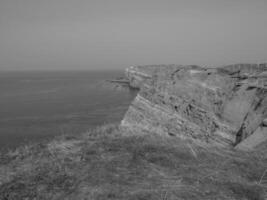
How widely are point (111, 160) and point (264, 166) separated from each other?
4.87 m

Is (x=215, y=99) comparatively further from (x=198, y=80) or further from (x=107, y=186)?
(x=107, y=186)

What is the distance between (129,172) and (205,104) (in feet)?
22.0

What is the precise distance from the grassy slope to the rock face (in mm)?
2168

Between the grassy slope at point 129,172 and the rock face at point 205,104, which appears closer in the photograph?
the grassy slope at point 129,172

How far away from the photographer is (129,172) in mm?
5922

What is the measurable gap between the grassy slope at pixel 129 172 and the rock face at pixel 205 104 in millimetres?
2168

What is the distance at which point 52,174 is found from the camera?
577cm

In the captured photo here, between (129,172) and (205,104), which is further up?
(205,104)

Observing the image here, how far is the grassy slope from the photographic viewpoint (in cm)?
501

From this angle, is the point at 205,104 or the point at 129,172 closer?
the point at 129,172

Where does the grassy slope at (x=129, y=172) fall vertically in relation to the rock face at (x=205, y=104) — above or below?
below

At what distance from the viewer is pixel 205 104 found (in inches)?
439

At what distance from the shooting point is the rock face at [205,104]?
1009 cm

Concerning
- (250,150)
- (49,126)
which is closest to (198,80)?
(250,150)
